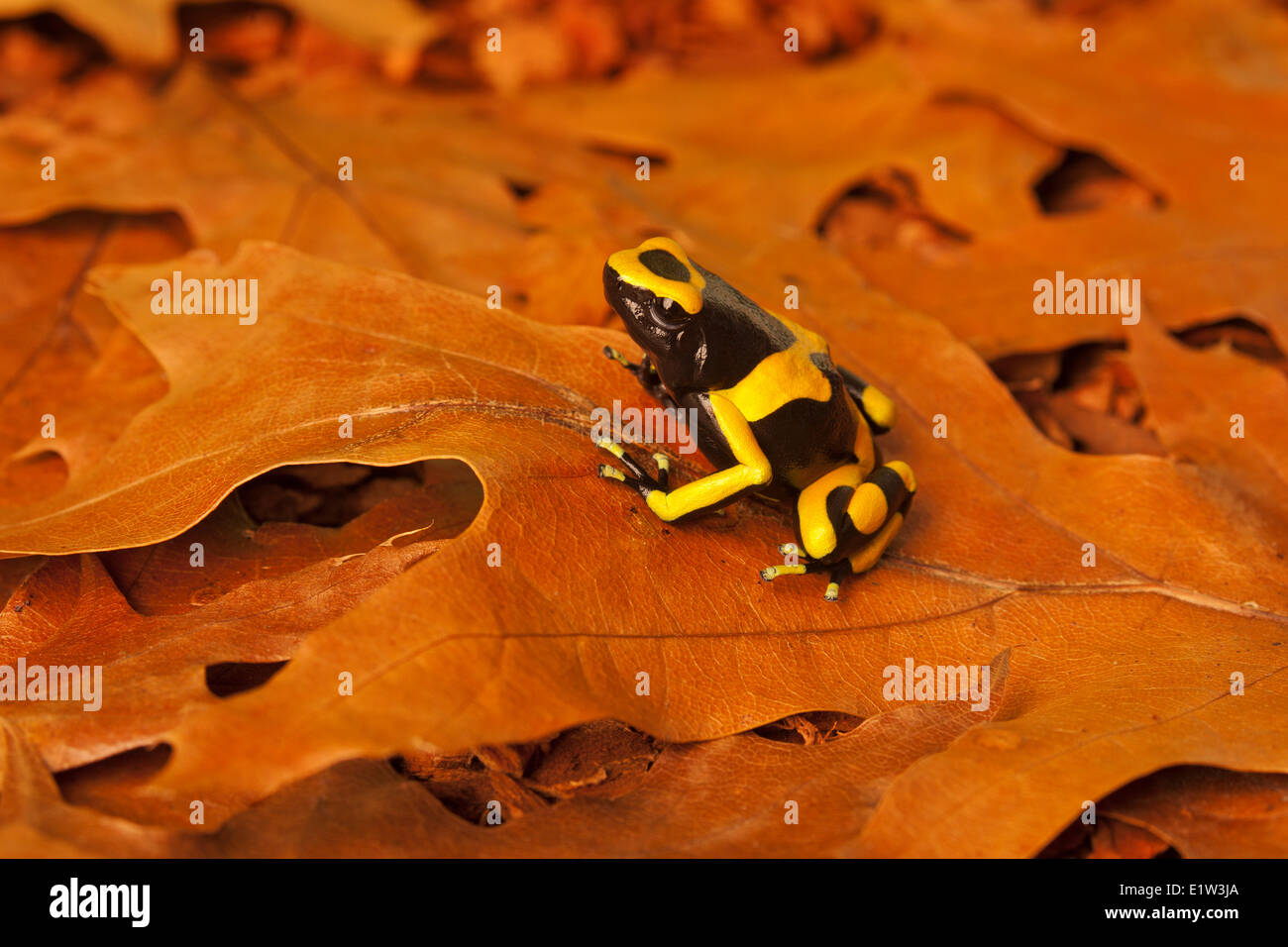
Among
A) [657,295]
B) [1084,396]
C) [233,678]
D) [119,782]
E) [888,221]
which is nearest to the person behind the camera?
[119,782]

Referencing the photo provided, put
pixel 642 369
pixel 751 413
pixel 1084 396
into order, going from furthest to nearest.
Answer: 1. pixel 1084 396
2. pixel 642 369
3. pixel 751 413

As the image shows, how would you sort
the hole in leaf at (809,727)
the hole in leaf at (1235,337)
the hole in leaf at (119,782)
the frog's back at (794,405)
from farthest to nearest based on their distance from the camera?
the hole in leaf at (1235,337) < the frog's back at (794,405) < the hole in leaf at (809,727) < the hole in leaf at (119,782)

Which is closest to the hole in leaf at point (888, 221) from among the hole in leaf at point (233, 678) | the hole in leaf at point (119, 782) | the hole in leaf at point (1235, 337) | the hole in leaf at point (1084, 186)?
the hole in leaf at point (1084, 186)

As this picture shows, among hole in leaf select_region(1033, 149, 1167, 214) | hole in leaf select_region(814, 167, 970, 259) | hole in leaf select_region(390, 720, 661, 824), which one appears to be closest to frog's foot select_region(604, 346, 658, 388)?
hole in leaf select_region(390, 720, 661, 824)

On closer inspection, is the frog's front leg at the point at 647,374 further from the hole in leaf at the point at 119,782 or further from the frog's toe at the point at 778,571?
the hole in leaf at the point at 119,782

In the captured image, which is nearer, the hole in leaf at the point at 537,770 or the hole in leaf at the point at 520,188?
the hole in leaf at the point at 537,770

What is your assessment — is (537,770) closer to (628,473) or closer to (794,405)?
(628,473)

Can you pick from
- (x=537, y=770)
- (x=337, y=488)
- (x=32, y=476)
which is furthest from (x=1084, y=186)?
(x=32, y=476)
